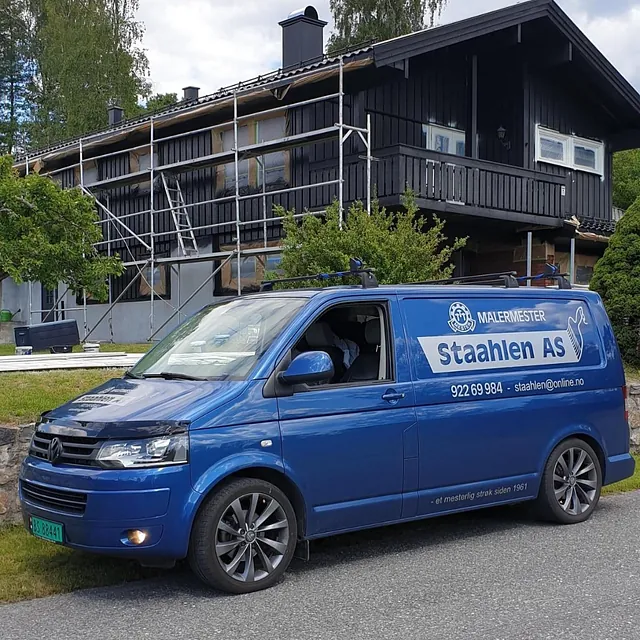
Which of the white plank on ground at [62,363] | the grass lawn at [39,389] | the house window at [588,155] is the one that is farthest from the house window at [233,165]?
the grass lawn at [39,389]

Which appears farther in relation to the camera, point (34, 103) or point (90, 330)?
point (34, 103)

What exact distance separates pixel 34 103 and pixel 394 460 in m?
45.3

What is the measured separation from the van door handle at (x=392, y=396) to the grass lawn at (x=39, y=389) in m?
3.10

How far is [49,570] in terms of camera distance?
6211 mm

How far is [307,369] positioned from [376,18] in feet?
122

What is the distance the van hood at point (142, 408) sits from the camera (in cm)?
554

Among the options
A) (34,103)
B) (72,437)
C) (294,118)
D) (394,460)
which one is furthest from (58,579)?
(34,103)

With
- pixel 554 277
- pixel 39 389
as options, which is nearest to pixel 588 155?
pixel 554 277

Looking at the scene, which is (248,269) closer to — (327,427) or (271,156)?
(271,156)

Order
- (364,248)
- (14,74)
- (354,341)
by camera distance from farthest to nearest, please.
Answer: (14,74) < (364,248) < (354,341)

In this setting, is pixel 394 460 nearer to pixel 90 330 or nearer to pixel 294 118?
pixel 294 118

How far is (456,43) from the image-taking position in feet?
63.1

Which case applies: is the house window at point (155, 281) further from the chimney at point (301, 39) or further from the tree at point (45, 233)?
the chimney at point (301, 39)

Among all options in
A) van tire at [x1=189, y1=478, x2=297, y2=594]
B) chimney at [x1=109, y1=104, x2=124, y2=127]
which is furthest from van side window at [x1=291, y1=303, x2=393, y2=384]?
chimney at [x1=109, y1=104, x2=124, y2=127]
